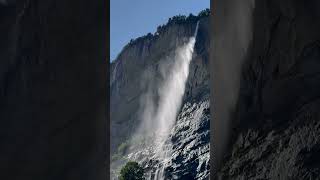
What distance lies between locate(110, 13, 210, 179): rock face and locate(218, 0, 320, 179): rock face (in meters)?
53.1

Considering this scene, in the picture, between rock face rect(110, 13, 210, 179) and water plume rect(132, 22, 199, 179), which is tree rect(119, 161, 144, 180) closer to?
rock face rect(110, 13, 210, 179)

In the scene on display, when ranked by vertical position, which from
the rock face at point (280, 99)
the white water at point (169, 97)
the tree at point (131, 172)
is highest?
the white water at point (169, 97)

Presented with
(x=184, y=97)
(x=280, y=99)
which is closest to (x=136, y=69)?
(x=184, y=97)

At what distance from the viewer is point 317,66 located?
3.05 m

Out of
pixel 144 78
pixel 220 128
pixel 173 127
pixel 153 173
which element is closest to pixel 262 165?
pixel 220 128

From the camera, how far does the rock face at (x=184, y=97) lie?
206ft

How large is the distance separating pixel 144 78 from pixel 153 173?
897 inches

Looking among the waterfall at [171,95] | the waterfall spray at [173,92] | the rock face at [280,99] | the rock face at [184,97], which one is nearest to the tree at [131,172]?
the rock face at [184,97]

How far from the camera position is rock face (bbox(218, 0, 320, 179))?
3023 millimetres
